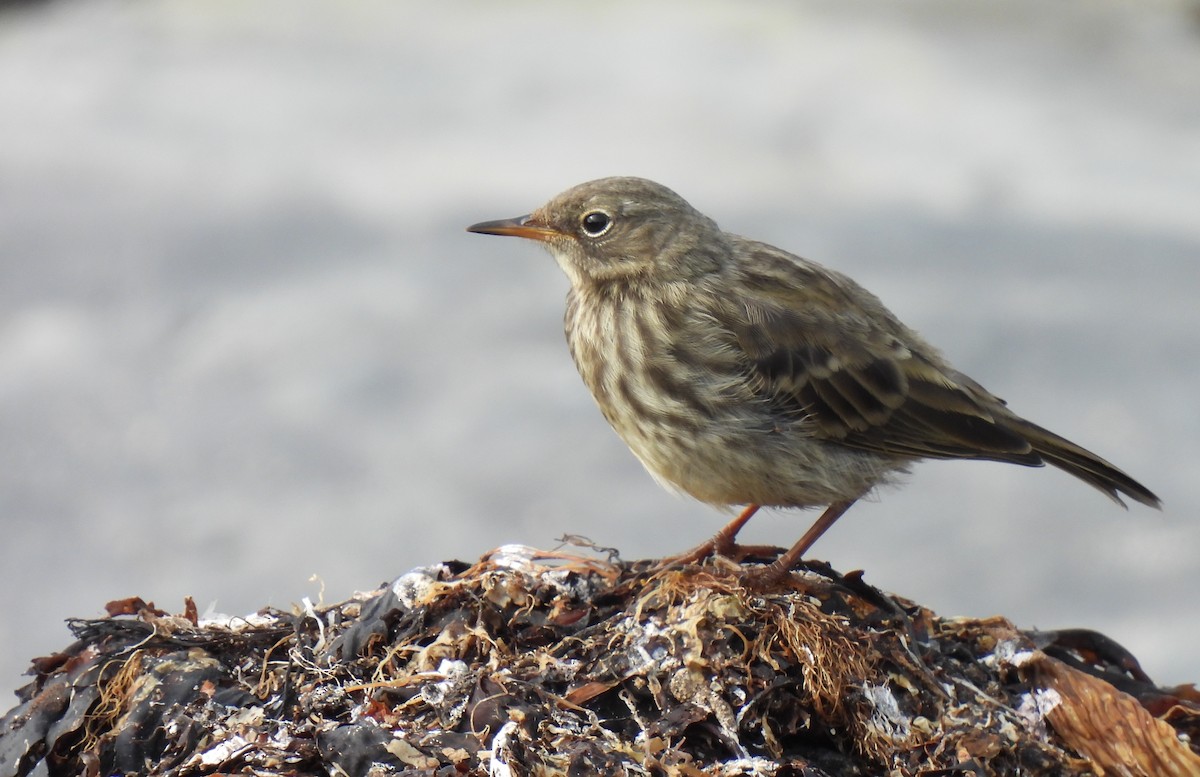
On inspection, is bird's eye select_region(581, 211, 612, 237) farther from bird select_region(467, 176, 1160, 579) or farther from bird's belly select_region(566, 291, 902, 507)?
bird's belly select_region(566, 291, 902, 507)

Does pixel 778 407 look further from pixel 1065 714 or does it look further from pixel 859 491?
pixel 1065 714

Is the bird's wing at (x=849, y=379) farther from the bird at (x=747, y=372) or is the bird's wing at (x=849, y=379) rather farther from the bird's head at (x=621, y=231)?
the bird's head at (x=621, y=231)

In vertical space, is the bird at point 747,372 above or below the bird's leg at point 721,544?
above

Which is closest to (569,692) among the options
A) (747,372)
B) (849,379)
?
(747,372)

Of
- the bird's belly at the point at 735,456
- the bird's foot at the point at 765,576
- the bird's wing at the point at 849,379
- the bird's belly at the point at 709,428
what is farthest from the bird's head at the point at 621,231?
the bird's foot at the point at 765,576

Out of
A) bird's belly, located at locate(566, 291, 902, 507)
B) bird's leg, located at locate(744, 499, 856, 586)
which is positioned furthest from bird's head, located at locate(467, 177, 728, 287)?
bird's leg, located at locate(744, 499, 856, 586)

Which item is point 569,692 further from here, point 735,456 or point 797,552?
point 735,456

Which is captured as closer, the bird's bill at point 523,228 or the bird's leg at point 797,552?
the bird's leg at point 797,552

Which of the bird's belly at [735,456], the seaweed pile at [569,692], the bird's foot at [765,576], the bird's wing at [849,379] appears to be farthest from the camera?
the bird's wing at [849,379]
